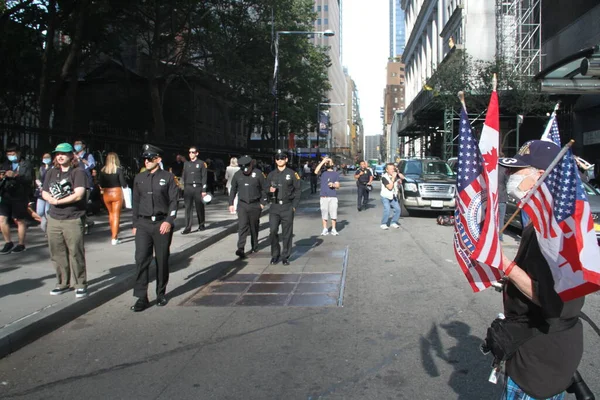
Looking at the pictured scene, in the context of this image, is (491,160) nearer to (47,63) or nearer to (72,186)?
(72,186)

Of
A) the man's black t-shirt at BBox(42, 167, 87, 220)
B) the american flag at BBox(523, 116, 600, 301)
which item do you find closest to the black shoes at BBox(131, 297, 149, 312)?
the man's black t-shirt at BBox(42, 167, 87, 220)

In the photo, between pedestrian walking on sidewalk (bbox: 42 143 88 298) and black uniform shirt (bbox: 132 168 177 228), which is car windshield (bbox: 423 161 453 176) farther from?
pedestrian walking on sidewalk (bbox: 42 143 88 298)

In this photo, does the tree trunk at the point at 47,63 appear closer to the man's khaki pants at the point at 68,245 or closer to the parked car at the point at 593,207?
the man's khaki pants at the point at 68,245

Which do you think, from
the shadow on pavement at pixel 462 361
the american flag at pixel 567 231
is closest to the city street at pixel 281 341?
the shadow on pavement at pixel 462 361

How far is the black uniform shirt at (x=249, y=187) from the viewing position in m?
9.36

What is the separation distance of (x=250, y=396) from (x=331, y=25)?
142728mm

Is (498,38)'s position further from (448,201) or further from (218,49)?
(448,201)

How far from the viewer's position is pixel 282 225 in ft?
29.4

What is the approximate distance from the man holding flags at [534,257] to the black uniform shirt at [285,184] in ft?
21.5

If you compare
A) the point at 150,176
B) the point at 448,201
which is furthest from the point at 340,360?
the point at 448,201

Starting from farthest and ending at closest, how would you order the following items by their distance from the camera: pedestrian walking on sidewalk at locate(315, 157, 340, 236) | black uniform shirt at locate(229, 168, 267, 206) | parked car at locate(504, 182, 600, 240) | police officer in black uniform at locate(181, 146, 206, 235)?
1. pedestrian walking on sidewalk at locate(315, 157, 340, 236)
2. police officer in black uniform at locate(181, 146, 206, 235)
3. parked car at locate(504, 182, 600, 240)
4. black uniform shirt at locate(229, 168, 267, 206)

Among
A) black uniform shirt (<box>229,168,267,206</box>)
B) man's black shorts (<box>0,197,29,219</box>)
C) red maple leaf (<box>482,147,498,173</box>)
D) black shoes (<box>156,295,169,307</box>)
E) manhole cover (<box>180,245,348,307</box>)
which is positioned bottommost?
manhole cover (<box>180,245,348,307</box>)

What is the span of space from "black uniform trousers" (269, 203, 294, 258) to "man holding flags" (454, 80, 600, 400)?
6500 mm

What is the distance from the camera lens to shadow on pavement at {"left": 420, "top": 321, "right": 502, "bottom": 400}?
12.5ft
